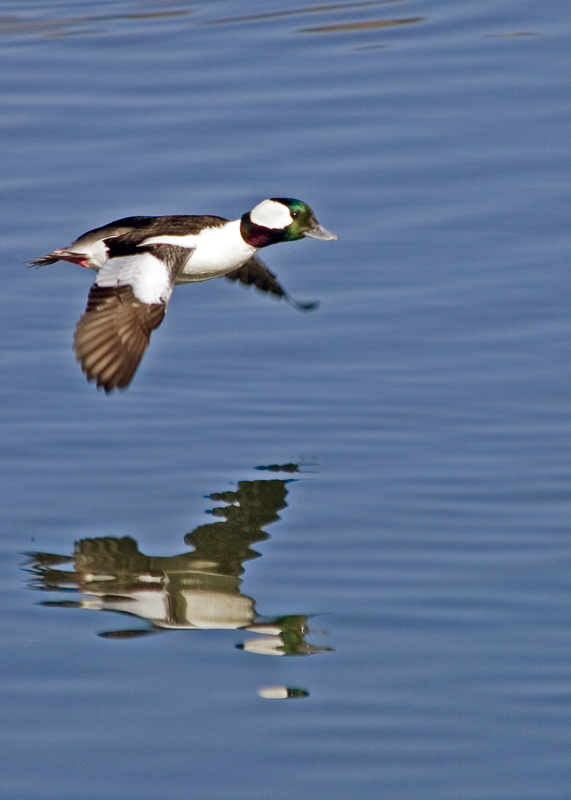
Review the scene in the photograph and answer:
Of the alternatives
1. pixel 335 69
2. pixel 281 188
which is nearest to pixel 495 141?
pixel 281 188

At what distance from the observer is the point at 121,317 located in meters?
6.73

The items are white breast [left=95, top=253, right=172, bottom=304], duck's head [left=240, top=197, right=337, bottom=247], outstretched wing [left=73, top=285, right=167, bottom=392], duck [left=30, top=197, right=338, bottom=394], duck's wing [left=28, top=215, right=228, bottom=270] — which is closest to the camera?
outstretched wing [left=73, top=285, right=167, bottom=392]

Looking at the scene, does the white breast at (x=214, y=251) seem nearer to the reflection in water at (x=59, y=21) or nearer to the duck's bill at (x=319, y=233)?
the duck's bill at (x=319, y=233)

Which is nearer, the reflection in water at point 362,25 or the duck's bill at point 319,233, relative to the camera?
the duck's bill at point 319,233

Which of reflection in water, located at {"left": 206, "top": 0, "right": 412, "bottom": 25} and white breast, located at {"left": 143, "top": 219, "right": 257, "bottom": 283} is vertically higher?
reflection in water, located at {"left": 206, "top": 0, "right": 412, "bottom": 25}

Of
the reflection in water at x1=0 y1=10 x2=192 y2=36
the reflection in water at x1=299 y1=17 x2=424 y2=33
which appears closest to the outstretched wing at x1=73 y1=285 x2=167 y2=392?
the reflection in water at x1=299 y1=17 x2=424 y2=33

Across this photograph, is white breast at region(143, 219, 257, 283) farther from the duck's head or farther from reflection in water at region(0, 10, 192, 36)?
reflection in water at region(0, 10, 192, 36)

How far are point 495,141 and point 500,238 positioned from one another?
2.12 meters

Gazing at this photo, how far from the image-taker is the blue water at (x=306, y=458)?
15.6 ft

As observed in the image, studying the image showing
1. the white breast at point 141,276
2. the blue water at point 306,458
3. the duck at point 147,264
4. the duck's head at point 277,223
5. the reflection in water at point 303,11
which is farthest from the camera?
the reflection in water at point 303,11

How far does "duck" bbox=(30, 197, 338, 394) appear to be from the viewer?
659cm

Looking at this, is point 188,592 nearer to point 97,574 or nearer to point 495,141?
point 97,574

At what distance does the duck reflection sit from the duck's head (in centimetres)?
189

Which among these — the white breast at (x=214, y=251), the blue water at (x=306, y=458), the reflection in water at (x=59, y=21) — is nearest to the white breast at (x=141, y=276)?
the white breast at (x=214, y=251)
